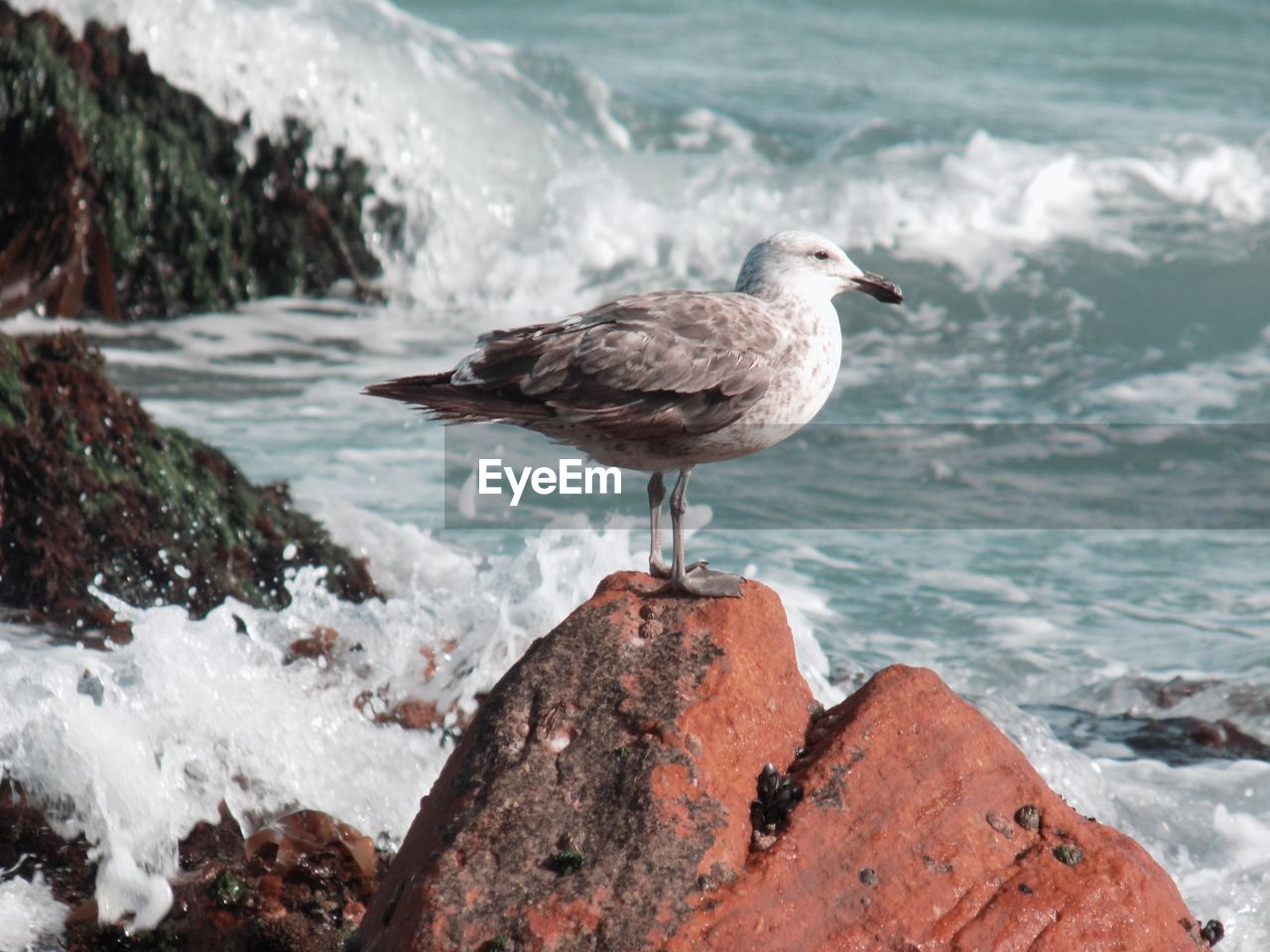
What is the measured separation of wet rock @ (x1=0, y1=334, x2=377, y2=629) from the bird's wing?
107 inches

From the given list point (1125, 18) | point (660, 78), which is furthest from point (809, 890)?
point (1125, 18)

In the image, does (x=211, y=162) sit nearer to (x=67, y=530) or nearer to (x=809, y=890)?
(x=67, y=530)

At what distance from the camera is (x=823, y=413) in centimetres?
1110

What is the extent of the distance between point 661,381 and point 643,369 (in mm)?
61

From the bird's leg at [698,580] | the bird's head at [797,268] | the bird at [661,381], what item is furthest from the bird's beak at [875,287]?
the bird's leg at [698,580]

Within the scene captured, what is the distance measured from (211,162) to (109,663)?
730 centimetres

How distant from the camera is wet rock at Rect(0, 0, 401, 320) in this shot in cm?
1072

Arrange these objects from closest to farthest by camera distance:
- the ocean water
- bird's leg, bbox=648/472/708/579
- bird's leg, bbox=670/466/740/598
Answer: bird's leg, bbox=670/466/740/598
bird's leg, bbox=648/472/708/579
the ocean water

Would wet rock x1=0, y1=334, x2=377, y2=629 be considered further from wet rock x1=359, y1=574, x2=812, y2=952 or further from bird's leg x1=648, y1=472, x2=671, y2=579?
wet rock x1=359, y1=574, x2=812, y2=952

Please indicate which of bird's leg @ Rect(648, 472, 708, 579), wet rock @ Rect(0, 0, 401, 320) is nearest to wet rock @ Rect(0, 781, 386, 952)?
bird's leg @ Rect(648, 472, 708, 579)

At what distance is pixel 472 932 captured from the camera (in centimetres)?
334

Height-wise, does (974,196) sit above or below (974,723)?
above

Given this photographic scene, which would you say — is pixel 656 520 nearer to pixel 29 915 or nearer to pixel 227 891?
pixel 227 891

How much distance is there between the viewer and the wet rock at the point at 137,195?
35.2ft
